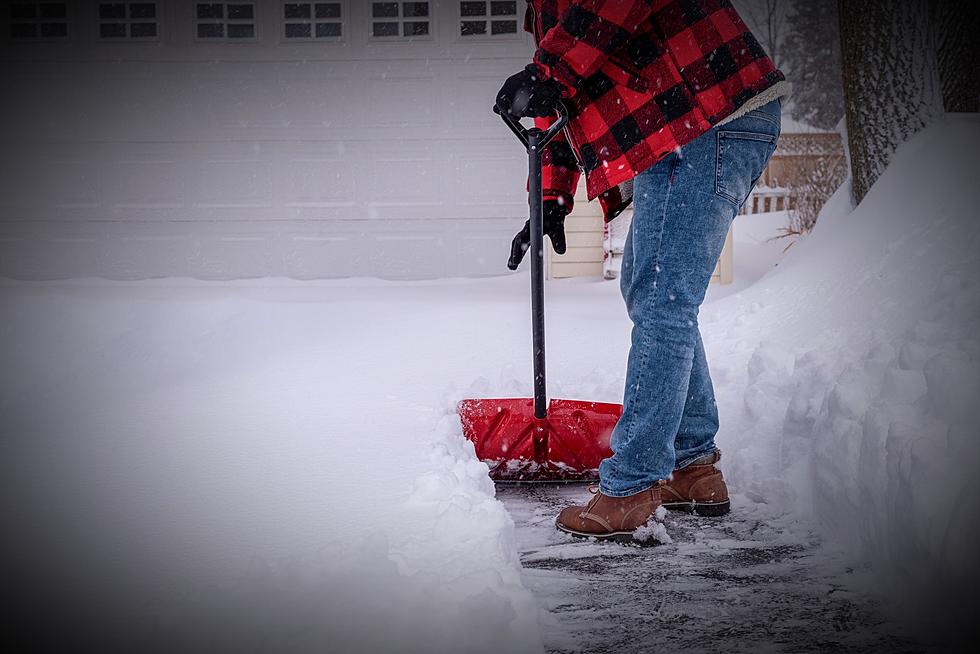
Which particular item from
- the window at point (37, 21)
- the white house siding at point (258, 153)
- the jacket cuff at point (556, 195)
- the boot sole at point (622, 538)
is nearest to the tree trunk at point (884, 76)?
the jacket cuff at point (556, 195)

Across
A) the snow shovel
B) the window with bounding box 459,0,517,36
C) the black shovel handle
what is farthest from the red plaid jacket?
the window with bounding box 459,0,517,36

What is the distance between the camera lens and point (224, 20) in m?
6.65

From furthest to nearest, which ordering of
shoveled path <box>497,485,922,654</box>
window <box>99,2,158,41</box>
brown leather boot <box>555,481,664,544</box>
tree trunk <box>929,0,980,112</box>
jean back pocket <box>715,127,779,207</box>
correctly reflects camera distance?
window <box>99,2,158,41</box>, tree trunk <box>929,0,980,112</box>, brown leather boot <box>555,481,664,544</box>, jean back pocket <box>715,127,779,207</box>, shoveled path <box>497,485,922,654</box>

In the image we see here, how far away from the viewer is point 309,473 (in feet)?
6.18

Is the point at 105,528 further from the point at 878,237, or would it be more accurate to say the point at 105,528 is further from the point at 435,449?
the point at 878,237

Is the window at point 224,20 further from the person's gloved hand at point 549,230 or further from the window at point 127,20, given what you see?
the person's gloved hand at point 549,230

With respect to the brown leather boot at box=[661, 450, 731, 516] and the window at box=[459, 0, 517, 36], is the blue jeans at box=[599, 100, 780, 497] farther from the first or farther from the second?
the window at box=[459, 0, 517, 36]

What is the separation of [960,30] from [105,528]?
4106mm

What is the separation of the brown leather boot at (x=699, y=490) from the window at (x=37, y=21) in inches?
291

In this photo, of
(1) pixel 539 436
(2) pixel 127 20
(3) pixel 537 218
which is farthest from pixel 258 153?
(1) pixel 539 436

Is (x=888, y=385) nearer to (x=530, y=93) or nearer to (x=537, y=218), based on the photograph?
(x=537, y=218)

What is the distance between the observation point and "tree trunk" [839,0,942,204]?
3.50 metres

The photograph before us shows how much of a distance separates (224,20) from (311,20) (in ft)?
2.73

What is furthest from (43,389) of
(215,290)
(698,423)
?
(215,290)
